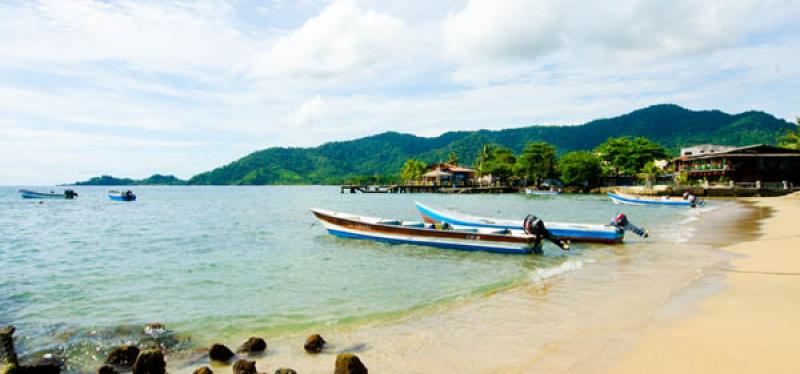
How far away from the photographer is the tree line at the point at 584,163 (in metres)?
81.9

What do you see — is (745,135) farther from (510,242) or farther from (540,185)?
(510,242)

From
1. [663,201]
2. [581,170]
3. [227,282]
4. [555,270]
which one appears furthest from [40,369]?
[581,170]

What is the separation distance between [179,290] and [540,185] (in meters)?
86.8

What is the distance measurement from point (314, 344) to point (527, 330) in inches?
144

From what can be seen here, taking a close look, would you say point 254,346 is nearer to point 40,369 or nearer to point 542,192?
point 40,369

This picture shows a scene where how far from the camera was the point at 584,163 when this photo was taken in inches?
3250

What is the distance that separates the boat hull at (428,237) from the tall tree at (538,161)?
2904 inches

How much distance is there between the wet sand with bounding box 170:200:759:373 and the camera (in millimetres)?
6465

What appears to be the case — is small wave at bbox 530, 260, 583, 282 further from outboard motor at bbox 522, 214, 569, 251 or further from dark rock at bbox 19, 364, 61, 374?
dark rock at bbox 19, 364, 61, 374

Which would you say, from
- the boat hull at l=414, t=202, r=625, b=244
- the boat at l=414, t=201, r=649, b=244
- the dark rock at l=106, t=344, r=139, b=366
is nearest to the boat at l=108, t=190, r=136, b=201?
the boat hull at l=414, t=202, r=625, b=244

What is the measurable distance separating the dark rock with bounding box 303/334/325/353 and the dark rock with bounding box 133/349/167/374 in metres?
2.12

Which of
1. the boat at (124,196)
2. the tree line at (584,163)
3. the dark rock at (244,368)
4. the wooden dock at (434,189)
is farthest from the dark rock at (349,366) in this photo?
the wooden dock at (434,189)

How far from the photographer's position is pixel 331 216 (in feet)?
74.0

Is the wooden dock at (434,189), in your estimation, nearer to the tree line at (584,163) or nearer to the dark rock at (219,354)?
the tree line at (584,163)
